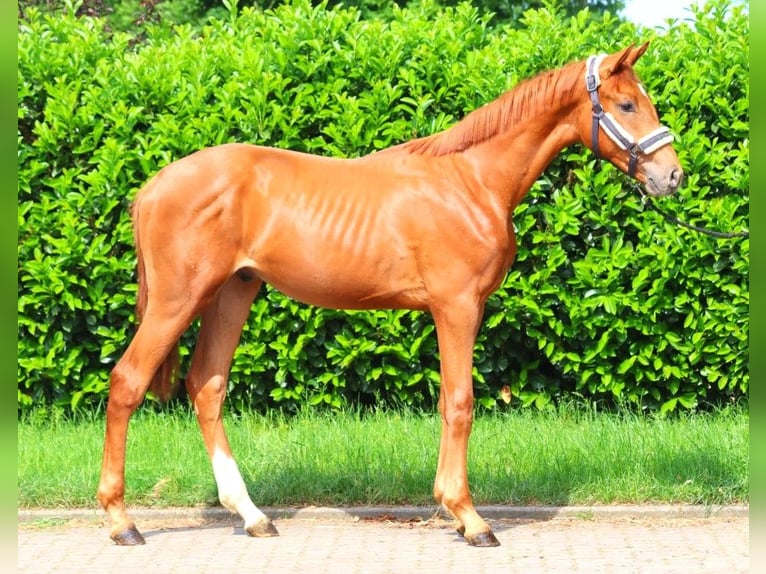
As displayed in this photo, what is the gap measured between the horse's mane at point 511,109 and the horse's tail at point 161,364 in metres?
1.60

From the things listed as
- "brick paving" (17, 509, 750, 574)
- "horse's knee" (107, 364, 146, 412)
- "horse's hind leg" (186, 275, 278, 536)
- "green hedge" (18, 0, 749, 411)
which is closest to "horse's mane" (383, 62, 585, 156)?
"horse's hind leg" (186, 275, 278, 536)

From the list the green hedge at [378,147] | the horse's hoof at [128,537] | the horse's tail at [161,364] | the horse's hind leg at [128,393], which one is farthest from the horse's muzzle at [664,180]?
the horse's hoof at [128,537]

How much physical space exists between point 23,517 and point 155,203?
2069mm

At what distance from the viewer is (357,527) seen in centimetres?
635

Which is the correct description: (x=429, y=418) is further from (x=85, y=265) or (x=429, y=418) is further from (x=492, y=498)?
(x=85, y=265)

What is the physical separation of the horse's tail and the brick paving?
2.68ft

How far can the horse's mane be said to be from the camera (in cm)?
595

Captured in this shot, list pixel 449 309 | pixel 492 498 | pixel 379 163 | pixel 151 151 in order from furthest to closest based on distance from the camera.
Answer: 1. pixel 151 151
2. pixel 492 498
3. pixel 379 163
4. pixel 449 309

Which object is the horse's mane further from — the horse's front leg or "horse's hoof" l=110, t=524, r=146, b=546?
"horse's hoof" l=110, t=524, r=146, b=546

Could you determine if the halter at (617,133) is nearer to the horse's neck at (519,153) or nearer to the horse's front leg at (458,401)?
the horse's neck at (519,153)

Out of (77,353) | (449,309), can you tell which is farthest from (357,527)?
(77,353)

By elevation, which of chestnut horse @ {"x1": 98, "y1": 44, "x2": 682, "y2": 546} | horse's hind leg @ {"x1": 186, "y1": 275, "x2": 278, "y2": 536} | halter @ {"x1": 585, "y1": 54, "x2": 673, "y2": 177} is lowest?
horse's hind leg @ {"x1": 186, "y1": 275, "x2": 278, "y2": 536}

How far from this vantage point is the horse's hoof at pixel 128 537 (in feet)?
19.3

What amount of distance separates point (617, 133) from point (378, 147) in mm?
2661
